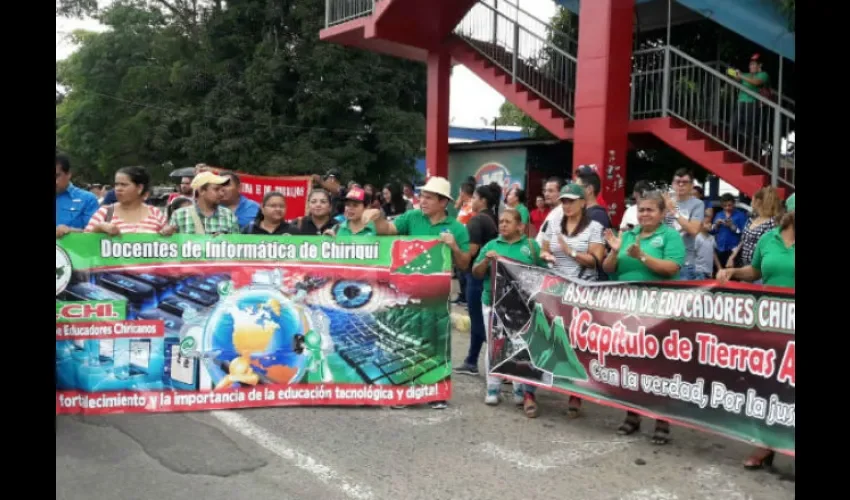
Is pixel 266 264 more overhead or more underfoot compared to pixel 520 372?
more overhead

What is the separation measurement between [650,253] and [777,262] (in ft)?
2.63

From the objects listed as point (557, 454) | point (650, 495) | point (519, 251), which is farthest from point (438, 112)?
point (650, 495)

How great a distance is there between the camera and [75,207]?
5.99 metres

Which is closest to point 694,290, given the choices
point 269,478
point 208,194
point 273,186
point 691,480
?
point 691,480

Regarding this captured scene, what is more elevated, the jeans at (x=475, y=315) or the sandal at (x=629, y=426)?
the jeans at (x=475, y=315)

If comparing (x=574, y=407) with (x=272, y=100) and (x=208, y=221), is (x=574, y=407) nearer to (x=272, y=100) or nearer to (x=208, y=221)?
(x=208, y=221)

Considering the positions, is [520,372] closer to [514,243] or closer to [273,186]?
[514,243]

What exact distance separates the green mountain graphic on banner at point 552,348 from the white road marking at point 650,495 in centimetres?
115

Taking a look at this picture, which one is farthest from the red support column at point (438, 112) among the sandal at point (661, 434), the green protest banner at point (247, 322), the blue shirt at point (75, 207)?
the sandal at point (661, 434)

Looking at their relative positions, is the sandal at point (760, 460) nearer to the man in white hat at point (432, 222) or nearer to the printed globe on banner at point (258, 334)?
the man in white hat at point (432, 222)

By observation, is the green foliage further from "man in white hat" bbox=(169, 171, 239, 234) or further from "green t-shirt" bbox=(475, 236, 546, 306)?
"green t-shirt" bbox=(475, 236, 546, 306)

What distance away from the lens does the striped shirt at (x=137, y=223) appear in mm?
5180
